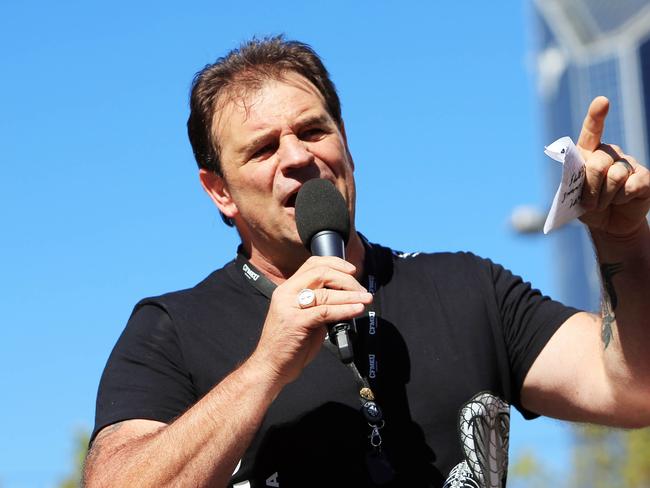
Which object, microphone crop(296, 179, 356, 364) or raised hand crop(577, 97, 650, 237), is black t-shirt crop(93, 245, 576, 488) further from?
raised hand crop(577, 97, 650, 237)

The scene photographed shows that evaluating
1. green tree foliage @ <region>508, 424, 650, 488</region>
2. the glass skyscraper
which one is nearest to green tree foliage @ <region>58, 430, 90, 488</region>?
green tree foliage @ <region>508, 424, 650, 488</region>

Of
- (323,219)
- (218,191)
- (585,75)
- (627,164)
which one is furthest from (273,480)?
(585,75)

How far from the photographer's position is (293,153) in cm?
447

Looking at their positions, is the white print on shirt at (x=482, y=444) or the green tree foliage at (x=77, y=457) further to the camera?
the green tree foliage at (x=77, y=457)

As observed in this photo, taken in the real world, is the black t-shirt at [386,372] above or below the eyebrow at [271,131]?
below

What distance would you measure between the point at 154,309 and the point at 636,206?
1.61 metres

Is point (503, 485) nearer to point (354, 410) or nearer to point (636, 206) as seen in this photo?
point (354, 410)

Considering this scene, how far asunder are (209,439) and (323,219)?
765mm

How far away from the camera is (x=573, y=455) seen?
86.8ft

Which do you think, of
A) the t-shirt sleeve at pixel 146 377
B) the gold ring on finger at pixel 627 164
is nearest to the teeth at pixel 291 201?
the t-shirt sleeve at pixel 146 377

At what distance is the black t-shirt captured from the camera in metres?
4.13

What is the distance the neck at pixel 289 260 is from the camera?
4.59m

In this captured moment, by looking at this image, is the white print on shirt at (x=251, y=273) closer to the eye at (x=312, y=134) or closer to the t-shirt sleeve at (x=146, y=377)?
the t-shirt sleeve at (x=146, y=377)

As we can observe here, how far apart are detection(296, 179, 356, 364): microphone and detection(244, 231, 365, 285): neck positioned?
0.38 metres
